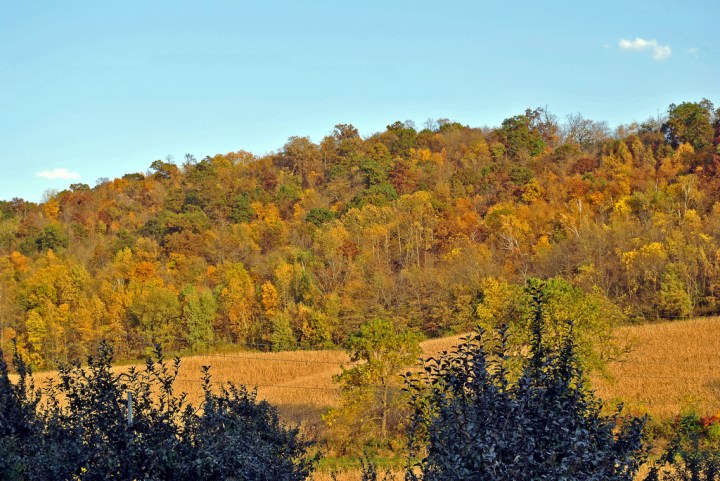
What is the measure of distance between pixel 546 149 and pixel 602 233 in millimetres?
35270

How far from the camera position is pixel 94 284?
Answer: 68188mm

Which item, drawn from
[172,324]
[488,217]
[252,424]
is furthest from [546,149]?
[252,424]

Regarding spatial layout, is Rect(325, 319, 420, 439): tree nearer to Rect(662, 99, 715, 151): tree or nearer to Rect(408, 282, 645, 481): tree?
Rect(408, 282, 645, 481): tree

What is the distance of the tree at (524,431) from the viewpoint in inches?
227

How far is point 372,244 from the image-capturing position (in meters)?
67.9

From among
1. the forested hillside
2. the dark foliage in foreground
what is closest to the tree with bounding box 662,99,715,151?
the forested hillside

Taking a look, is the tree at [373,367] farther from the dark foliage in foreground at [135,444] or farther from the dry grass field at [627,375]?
the dark foliage in foreground at [135,444]

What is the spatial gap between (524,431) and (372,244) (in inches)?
2439

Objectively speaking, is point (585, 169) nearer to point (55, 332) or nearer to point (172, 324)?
point (172, 324)

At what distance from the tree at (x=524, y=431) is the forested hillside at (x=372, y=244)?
3627 centimetres

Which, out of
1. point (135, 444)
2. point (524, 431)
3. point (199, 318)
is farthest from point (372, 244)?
point (524, 431)

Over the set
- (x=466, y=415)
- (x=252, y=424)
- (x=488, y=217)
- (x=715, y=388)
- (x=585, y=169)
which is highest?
(x=585, y=169)

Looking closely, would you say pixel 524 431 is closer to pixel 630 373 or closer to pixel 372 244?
pixel 630 373

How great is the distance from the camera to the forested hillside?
53.8 meters
